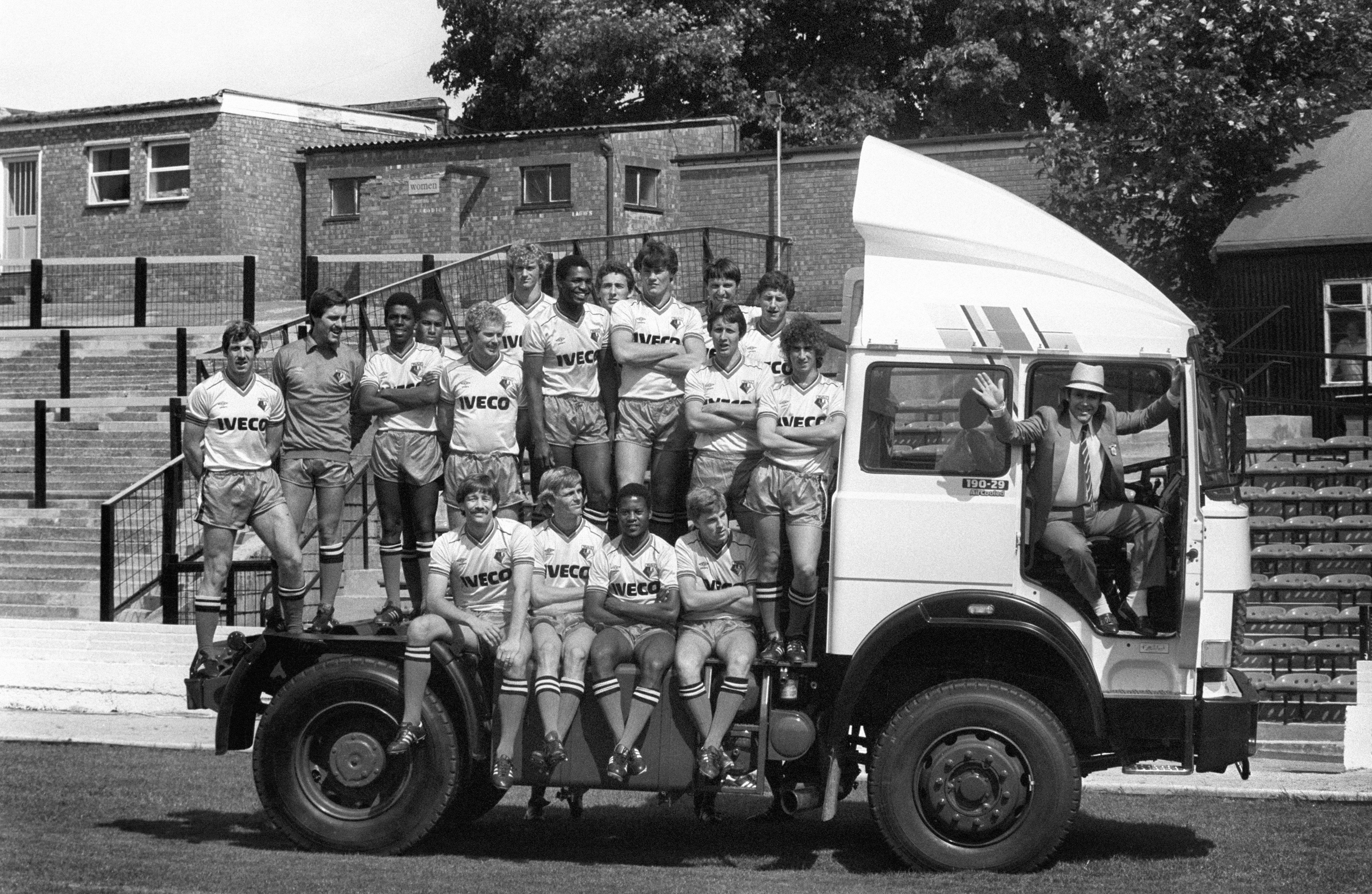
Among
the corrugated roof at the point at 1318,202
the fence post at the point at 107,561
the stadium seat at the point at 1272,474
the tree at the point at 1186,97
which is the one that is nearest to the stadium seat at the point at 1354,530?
the stadium seat at the point at 1272,474

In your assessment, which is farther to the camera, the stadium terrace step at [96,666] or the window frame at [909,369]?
the stadium terrace step at [96,666]

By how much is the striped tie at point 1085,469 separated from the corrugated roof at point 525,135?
2321cm

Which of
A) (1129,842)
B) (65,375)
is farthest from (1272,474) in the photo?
(65,375)

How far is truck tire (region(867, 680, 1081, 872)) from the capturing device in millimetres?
8695

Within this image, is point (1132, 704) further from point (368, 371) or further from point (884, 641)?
point (368, 371)

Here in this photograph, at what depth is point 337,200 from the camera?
34906mm

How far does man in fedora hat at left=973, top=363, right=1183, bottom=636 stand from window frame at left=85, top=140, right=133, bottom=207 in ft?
100

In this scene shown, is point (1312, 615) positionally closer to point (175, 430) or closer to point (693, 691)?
point (693, 691)

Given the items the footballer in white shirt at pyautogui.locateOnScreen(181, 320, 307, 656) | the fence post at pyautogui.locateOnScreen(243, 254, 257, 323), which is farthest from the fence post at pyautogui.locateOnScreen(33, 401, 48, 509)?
the footballer in white shirt at pyautogui.locateOnScreen(181, 320, 307, 656)

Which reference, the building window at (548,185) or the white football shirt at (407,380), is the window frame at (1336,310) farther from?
the white football shirt at (407,380)

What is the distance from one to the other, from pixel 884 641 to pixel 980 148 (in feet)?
66.7

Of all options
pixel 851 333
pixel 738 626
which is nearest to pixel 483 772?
pixel 738 626

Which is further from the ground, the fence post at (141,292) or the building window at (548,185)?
the building window at (548,185)

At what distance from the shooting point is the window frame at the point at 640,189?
31.6 metres
